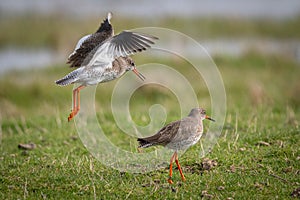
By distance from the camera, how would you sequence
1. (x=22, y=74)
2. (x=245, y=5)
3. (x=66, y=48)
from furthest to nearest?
(x=245, y=5) < (x=66, y=48) < (x=22, y=74)

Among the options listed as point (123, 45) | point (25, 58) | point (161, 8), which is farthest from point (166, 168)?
point (161, 8)

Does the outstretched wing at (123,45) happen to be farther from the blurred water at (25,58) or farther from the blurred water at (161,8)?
the blurred water at (161,8)

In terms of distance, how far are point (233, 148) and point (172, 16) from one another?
1421 centimetres

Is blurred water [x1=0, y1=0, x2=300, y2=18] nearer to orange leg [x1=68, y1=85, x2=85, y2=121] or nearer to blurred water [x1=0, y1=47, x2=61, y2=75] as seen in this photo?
blurred water [x1=0, y1=47, x2=61, y2=75]

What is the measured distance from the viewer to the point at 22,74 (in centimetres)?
1636

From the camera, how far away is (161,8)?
24156mm

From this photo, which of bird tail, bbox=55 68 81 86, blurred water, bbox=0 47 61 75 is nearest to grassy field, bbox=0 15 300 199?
bird tail, bbox=55 68 81 86

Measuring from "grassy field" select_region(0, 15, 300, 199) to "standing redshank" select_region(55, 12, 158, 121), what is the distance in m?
0.95

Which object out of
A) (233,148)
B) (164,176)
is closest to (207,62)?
(233,148)

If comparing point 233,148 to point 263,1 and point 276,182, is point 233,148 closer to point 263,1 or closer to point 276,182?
point 276,182

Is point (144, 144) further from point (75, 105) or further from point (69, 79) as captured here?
point (69, 79)

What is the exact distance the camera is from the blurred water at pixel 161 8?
22.0m

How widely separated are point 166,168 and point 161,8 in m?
17.7

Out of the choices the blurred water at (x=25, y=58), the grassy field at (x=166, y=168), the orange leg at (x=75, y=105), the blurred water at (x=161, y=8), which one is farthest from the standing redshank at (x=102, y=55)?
the blurred water at (x=161, y=8)
